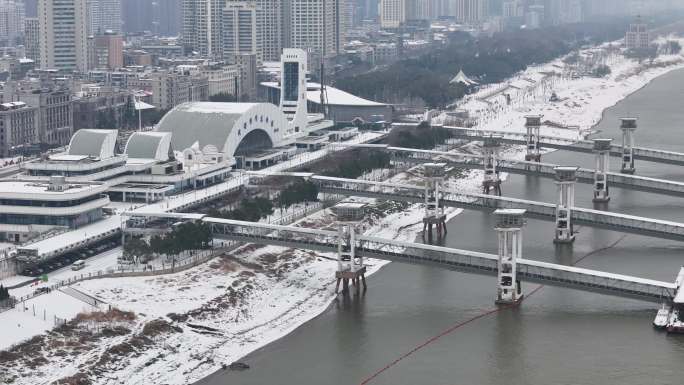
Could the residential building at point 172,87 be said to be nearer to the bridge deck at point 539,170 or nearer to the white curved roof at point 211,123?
the bridge deck at point 539,170

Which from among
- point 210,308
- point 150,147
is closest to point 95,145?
point 150,147

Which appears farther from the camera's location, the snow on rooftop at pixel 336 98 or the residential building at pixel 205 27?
the residential building at pixel 205 27

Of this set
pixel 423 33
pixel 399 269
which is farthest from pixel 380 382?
pixel 423 33

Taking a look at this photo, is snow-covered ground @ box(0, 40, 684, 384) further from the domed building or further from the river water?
the domed building

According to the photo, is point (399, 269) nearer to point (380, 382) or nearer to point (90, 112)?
point (380, 382)

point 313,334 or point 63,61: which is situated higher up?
point 63,61

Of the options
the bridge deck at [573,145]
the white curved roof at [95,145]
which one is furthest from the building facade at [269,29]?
the white curved roof at [95,145]

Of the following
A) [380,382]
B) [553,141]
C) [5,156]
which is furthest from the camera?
[553,141]

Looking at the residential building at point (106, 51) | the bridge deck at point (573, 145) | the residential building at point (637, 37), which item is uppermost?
the residential building at point (637, 37)
